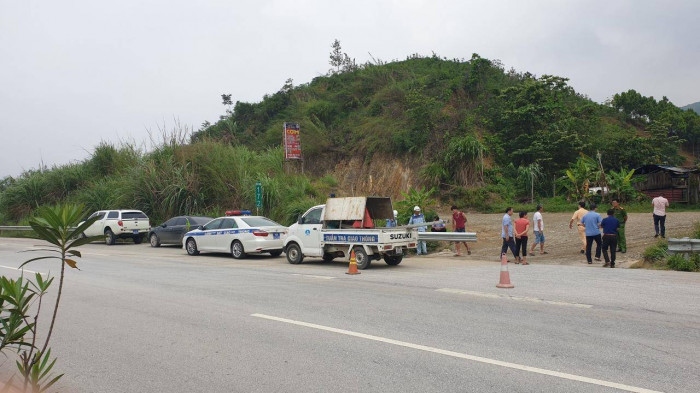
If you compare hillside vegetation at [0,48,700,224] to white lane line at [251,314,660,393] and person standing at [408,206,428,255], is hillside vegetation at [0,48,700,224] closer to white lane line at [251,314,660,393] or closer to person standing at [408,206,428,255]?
person standing at [408,206,428,255]

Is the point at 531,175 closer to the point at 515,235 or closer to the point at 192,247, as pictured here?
the point at 515,235

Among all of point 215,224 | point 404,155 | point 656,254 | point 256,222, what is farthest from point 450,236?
point 404,155

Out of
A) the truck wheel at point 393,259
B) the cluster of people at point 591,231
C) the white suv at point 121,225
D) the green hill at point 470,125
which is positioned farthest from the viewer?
the green hill at point 470,125

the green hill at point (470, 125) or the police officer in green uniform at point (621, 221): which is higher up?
the green hill at point (470, 125)

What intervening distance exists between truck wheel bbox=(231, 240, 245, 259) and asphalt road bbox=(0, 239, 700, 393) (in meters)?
6.31

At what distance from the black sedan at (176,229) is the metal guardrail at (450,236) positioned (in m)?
10.6

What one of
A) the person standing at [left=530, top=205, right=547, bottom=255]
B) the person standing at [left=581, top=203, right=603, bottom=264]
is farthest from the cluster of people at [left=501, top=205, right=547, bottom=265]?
the person standing at [left=581, top=203, right=603, bottom=264]

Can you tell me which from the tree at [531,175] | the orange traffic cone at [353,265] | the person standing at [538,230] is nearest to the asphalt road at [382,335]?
the orange traffic cone at [353,265]

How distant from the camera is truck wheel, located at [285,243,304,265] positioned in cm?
1622

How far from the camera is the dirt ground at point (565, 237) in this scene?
16438 millimetres

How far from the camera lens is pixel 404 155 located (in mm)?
36219

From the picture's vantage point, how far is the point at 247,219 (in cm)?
1891

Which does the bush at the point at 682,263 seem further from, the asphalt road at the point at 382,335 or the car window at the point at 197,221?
the car window at the point at 197,221

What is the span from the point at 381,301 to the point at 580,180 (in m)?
22.2
